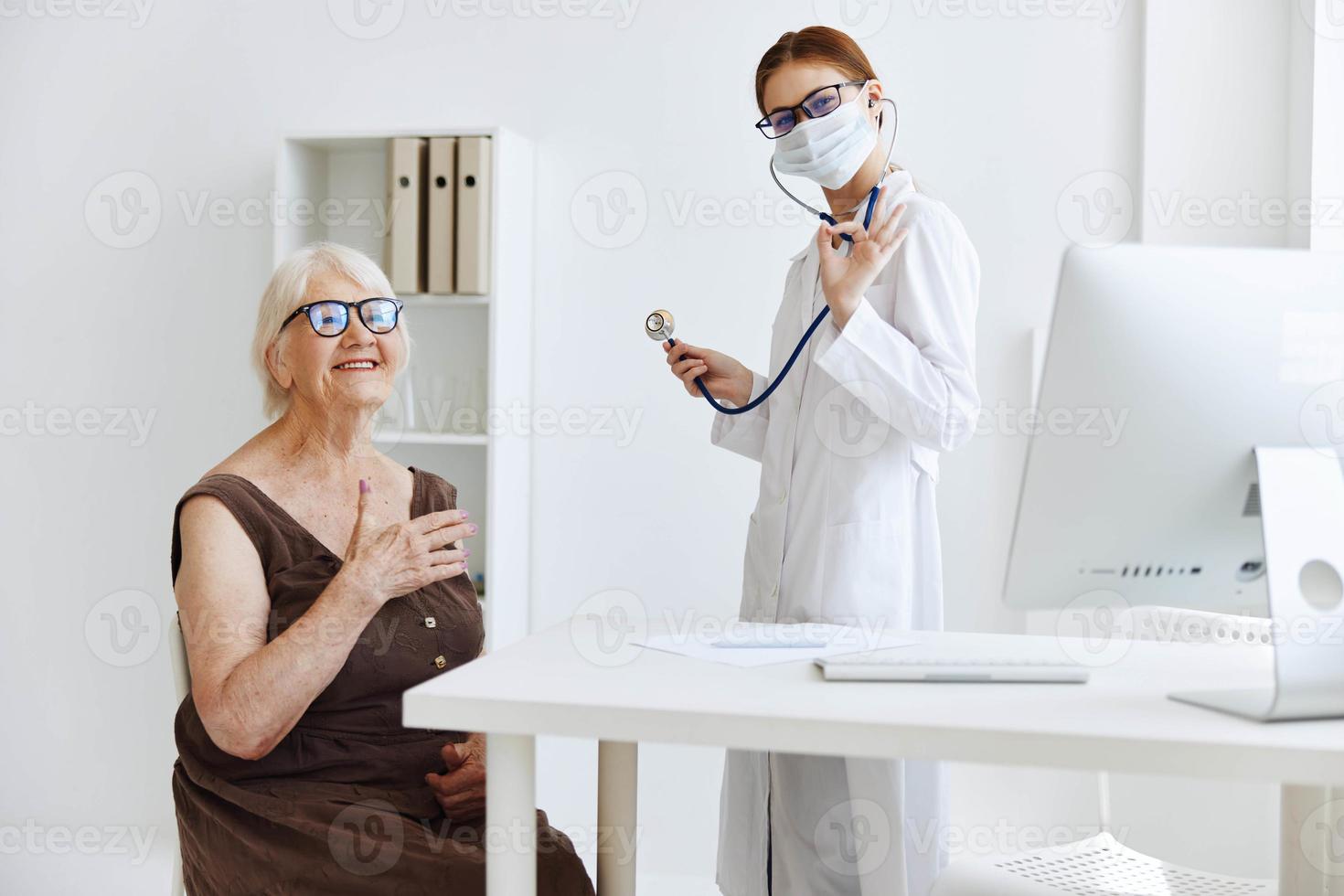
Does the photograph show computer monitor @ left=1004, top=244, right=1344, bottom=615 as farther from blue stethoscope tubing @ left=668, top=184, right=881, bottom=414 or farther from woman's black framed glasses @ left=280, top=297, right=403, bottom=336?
woman's black framed glasses @ left=280, top=297, right=403, bottom=336

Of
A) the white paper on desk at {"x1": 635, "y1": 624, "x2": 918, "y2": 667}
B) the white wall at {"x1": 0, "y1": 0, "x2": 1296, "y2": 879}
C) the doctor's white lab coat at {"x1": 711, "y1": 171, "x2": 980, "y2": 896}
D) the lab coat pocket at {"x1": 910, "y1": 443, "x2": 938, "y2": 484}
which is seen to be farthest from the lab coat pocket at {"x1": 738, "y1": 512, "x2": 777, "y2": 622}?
the white wall at {"x1": 0, "y1": 0, "x2": 1296, "y2": 879}

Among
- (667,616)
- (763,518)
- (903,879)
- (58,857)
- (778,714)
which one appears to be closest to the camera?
(778,714)

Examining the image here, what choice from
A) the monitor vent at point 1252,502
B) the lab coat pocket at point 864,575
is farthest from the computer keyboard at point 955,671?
the lab coat pocket at point 864,575

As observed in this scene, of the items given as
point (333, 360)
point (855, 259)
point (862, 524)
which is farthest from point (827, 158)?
point (333, 360)

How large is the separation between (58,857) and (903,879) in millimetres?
2544

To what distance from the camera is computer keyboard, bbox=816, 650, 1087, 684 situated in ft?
3.83

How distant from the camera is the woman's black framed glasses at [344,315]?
1704 mm

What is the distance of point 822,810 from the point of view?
5.57ft

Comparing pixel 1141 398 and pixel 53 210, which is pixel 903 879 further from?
pixel 53 210

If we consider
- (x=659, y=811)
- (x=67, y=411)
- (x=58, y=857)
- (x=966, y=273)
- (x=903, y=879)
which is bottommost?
(x=58, y=857)

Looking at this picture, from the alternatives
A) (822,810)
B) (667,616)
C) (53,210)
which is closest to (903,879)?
(822,810)

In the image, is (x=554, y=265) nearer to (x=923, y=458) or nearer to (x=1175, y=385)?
(x=923, y=458)

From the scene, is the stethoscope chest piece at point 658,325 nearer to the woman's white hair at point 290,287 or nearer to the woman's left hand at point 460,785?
the woman's white hair at point 290,287

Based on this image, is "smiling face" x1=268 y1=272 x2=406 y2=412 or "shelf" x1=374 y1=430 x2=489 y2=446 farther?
"shelf" x1=374 y1=430 x2=489 y2=446
